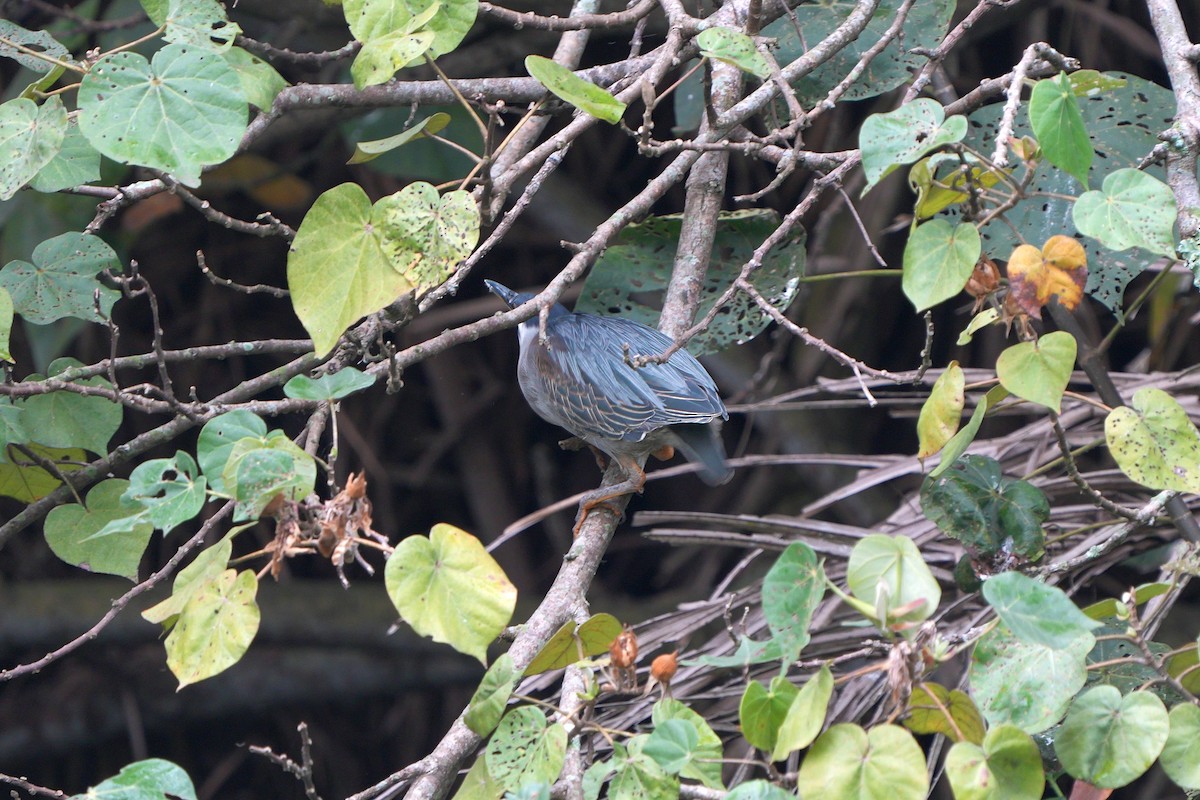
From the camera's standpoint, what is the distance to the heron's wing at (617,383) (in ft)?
5.57

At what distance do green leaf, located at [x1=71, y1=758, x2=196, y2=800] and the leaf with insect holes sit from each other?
79 centimetres

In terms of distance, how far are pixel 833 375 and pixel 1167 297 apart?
0.85m

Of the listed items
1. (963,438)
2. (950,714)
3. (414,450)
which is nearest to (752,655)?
(950,714)

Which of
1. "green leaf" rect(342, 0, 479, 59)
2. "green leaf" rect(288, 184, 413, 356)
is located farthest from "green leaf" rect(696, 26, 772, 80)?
"green leaf" rect(288, 184, 413, 356)

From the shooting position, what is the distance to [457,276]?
1.23 meters

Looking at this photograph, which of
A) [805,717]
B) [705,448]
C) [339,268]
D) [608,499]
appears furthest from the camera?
[705,448]

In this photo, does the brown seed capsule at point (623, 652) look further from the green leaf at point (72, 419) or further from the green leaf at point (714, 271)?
the green leaf at point (714, 271)

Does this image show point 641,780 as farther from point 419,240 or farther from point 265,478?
point 419,240

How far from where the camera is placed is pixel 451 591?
2.99ft

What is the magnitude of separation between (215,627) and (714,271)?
1.13m

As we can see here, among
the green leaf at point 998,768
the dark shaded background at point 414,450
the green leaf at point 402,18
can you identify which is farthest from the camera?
the dark shaded background at point 414,450

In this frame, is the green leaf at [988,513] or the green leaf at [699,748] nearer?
the green leaf at [699,748]

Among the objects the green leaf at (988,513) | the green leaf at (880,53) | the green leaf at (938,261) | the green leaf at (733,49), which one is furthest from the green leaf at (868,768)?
the green leaf at (880,53)

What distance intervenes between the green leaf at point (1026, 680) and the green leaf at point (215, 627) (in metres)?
0.60
